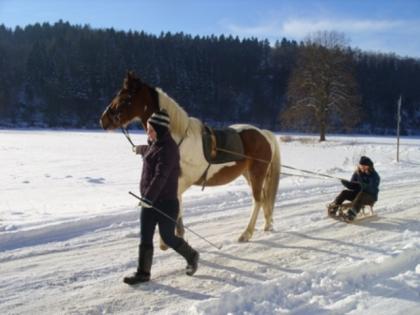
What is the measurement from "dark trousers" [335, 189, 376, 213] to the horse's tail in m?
1.42

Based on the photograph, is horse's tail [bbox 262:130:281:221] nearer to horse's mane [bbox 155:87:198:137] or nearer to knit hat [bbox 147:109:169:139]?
horse's mane [bbox 155:87:198:137]

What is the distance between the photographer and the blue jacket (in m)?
8.37

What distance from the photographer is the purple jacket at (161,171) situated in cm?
481

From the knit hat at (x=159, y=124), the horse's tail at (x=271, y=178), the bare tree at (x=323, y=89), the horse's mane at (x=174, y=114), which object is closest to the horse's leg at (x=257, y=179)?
the horse's tail at (x=271, y=178)

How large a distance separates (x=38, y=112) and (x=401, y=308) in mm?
83001

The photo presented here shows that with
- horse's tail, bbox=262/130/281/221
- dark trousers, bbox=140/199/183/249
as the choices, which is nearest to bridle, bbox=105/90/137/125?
dark trousers, bbox=140/199/183/249

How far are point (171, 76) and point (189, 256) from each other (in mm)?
88094

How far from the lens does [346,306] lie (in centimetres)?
434

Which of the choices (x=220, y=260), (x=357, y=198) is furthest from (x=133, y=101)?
(x=357, y=198)

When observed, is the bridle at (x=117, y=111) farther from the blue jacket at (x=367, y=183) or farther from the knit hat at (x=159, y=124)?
the blue jacket at (x=367, y=183)

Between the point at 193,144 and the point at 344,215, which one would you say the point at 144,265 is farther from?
the point at 344,215

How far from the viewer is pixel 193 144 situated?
20.5 feet

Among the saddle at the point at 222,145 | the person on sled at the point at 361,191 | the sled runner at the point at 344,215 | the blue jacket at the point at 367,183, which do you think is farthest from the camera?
the blue jacket at the point at 367,183

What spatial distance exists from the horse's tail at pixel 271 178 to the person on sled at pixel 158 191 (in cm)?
276
